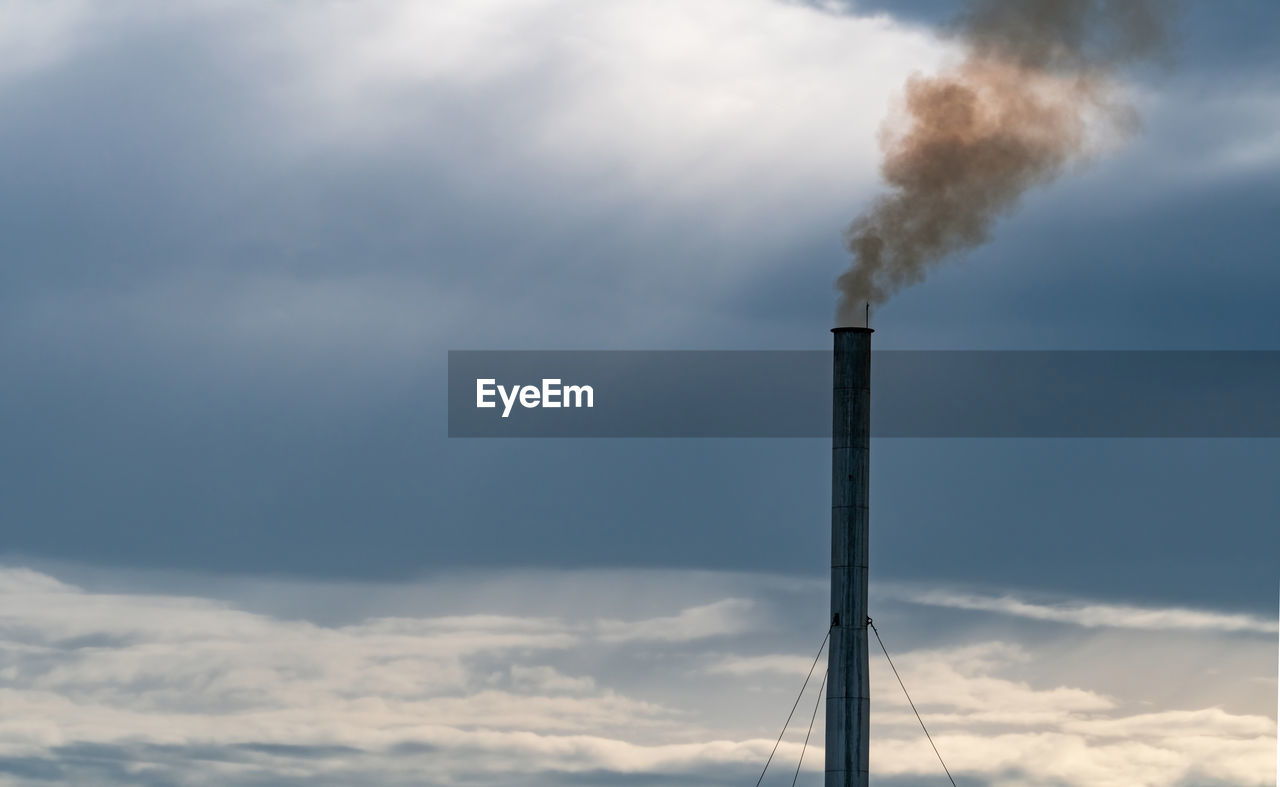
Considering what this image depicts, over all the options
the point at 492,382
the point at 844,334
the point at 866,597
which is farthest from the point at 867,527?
the point at 492,382

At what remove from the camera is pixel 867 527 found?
42469 millimetres

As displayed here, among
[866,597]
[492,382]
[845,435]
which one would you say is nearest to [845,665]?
[866,597]

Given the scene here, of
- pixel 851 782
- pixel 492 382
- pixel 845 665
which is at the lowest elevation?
pixel 851 782

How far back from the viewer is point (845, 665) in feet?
138

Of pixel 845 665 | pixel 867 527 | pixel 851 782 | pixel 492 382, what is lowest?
pixel 851 782

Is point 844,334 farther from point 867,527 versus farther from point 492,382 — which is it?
point 492,382

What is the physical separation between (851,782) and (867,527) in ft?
23.3

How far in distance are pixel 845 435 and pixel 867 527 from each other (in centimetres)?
268

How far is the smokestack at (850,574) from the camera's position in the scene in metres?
42.1

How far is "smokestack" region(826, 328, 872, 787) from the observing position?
138 ft

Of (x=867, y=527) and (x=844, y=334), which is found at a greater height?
(x=844, y=334)

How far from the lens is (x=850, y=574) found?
4225 cm

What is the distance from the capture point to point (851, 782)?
4197 centimetres

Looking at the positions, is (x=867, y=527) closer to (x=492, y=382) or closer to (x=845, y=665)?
(x=845, y=665)
